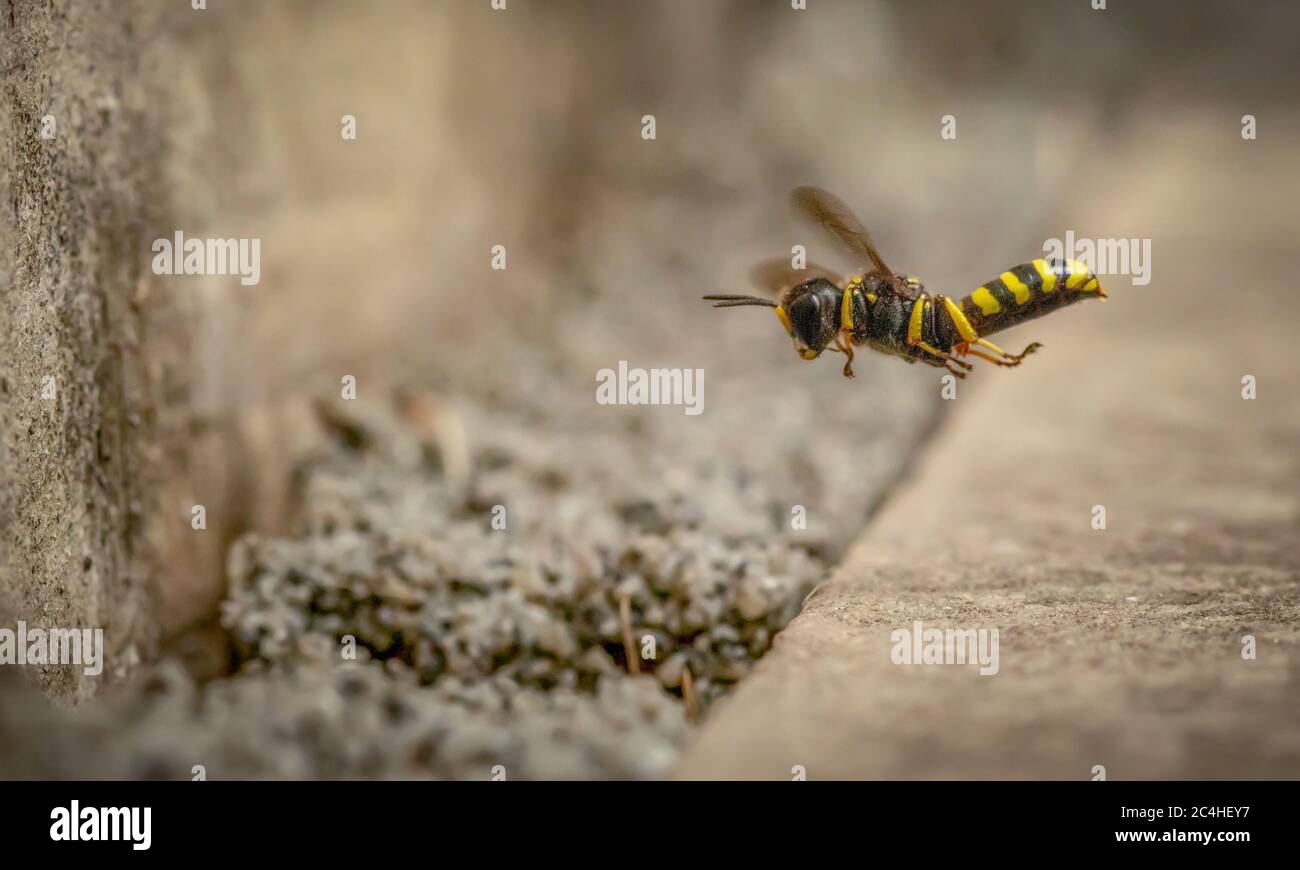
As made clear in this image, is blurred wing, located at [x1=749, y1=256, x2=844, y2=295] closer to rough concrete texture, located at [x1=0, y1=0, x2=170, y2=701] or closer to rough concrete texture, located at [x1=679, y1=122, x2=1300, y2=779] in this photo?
rough concrete texture, located at [x1=679, y1=122, x2=1300, y2=779]

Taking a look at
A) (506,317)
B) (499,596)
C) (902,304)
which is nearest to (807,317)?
(902,304)

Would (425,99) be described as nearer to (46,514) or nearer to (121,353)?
(121,353)

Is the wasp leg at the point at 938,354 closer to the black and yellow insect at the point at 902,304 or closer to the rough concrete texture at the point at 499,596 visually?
the black and yellow insect at the point at 902,304

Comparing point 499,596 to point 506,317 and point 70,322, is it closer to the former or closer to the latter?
point 70,322

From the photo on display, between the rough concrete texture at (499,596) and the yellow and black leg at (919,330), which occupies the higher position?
the yellow and black leg at (919,330)

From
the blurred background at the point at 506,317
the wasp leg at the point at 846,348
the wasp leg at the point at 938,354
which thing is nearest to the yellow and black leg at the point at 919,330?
the wasp leg at the point at 938,354

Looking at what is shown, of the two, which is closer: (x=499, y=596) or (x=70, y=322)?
(x=70, y=322)

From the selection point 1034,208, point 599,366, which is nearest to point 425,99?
point 599,366
